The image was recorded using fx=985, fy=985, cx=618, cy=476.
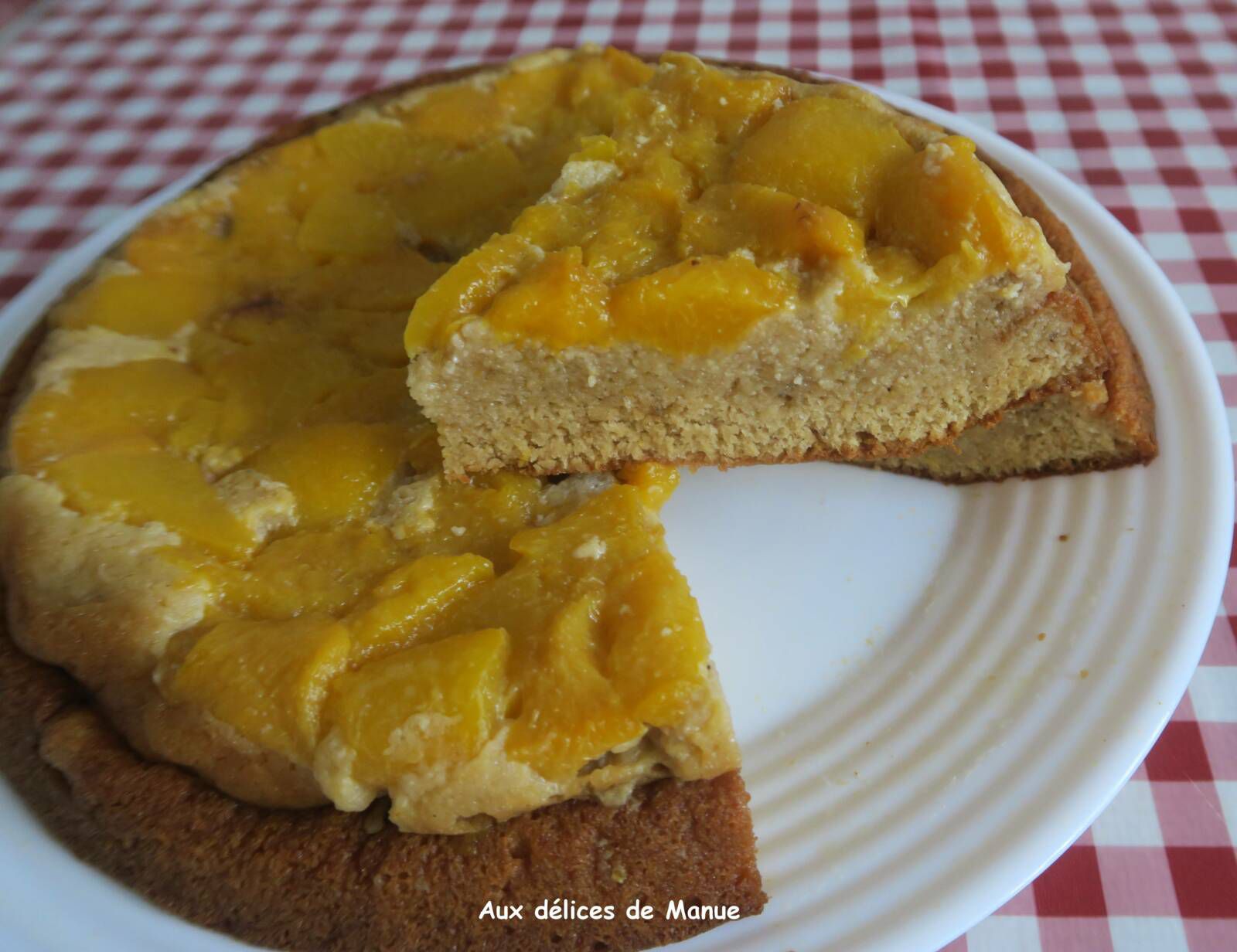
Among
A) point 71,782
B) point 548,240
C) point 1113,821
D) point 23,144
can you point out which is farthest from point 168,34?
point 1113,821

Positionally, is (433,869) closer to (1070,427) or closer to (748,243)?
(748,243)

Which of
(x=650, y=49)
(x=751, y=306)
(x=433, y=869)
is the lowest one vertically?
(x=433, y=869)

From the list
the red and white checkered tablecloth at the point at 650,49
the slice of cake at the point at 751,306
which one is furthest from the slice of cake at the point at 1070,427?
the red and white checkered tablecloth at the point at 650,49

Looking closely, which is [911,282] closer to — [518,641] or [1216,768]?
[518,641]

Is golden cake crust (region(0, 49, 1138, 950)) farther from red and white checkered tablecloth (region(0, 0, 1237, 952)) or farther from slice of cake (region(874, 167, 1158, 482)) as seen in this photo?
red and white checkered tablecloth (region(0, 0, 1237, 952))

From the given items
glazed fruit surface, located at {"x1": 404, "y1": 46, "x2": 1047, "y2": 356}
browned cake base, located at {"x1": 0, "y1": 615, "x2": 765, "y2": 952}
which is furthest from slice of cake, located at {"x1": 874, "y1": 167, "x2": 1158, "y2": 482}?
browned cake base, located at {"x1": 0, "y1": 615, "x2": 765, "y2": 952}

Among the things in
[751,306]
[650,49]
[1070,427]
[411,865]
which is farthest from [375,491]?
[650,49]

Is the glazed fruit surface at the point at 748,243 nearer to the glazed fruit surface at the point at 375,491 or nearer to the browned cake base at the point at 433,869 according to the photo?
the glazed fruit surface at the point at 375,491
